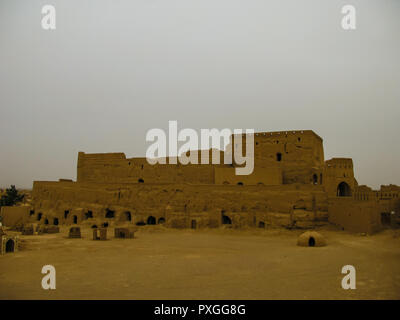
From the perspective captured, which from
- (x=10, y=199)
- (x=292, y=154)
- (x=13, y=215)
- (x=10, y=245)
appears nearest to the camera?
(x=10, y=245)

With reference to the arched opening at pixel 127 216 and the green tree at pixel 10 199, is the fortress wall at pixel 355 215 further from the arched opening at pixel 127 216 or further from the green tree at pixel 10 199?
the green tree at pixel 10 199

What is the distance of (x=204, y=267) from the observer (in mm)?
13438

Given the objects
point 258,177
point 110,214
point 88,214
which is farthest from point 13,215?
point 258,177

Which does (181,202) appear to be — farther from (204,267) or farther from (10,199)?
(10,199)

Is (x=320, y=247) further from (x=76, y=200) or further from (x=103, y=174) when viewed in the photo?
(x=103, y=174)

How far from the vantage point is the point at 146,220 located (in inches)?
1050

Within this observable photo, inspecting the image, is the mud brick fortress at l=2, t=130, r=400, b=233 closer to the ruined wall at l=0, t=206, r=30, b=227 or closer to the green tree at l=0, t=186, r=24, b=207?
the ruined wall at l=0, t=206, r=30, b=227

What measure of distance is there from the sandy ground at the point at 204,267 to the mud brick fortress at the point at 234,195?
208 centimetres

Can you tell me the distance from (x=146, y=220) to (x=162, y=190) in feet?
8.65

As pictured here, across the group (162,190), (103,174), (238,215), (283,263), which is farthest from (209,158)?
(283,263)

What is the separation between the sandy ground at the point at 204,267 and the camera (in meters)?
10.3

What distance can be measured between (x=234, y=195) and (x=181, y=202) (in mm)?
4154

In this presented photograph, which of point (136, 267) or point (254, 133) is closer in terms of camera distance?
point (136, 267)

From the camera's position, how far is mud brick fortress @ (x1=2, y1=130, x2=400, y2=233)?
75.3ft
